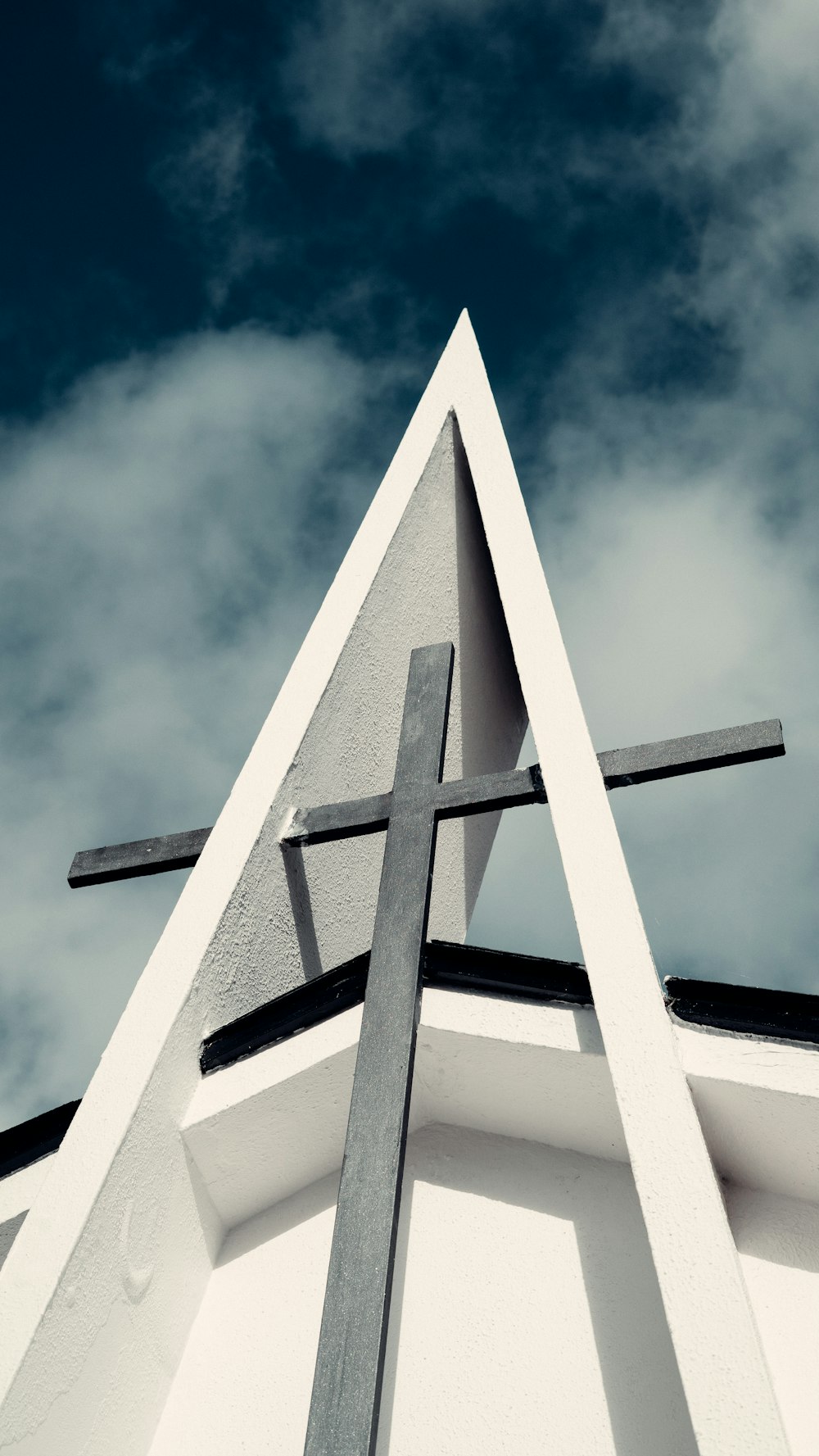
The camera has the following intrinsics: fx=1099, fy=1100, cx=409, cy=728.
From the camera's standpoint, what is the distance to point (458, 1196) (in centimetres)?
257

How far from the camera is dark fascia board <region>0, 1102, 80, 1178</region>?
2.51 metres

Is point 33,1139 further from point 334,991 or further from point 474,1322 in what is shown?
point 474,1322

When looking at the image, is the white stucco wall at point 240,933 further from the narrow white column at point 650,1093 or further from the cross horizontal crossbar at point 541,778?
the narrow white column at point 650,1093

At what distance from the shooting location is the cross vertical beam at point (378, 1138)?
176cm

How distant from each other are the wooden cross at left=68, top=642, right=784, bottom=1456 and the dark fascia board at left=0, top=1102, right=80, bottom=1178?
2.47ft

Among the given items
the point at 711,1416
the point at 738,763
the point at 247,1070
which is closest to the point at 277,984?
the point at 247,1070

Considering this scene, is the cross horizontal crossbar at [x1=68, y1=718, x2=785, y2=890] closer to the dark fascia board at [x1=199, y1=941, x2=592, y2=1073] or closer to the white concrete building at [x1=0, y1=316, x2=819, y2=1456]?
the white concrete building at [x1=0, y1=316, x2=819, y2=1456]

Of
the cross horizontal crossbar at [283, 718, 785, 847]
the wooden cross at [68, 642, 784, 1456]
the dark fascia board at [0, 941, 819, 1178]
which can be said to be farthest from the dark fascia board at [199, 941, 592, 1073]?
the cross horizontal crossbar at [283, 718, 785, 847]

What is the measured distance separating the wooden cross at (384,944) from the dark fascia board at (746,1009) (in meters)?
0.57

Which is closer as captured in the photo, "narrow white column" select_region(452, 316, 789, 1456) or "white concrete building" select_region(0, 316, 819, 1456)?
"narrow white column" select_region(452, 316, 789, 1456)

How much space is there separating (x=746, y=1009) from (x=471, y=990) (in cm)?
61

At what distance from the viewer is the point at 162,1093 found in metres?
2.43

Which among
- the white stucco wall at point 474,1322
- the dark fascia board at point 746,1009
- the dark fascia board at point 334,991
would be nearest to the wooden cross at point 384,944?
the dark fascia board at point 334,991

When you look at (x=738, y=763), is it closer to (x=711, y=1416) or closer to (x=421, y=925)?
(x=421, y=925)
